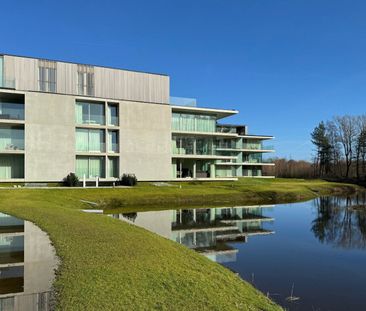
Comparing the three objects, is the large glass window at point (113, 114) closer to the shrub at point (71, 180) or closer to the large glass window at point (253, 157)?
the shrub at point (71, 180)

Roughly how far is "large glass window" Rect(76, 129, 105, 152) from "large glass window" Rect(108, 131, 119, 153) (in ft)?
2.75

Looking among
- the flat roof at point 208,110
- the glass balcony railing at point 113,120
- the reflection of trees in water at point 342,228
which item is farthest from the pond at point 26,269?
Answer: the flat roof at point 208,110

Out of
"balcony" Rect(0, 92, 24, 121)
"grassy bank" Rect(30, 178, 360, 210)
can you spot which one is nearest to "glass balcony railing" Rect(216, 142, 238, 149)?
"grassy bank" Rect(30, 178, 360, 210)

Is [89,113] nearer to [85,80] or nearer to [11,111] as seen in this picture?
[85,80]

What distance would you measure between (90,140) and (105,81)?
25.1 ft

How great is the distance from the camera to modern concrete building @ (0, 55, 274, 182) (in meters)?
41.4

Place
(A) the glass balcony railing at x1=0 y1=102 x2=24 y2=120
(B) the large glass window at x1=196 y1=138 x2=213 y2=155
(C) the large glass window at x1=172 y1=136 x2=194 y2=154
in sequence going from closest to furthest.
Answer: (A) the glass balcony railing at x1=0 y1=102 x2=24 y2=120
(C) the large glass window at x1=172 y1=136 x2=194 y2=154
(B) the large glass window at x1=196 y1=138 x2=213 y2=155

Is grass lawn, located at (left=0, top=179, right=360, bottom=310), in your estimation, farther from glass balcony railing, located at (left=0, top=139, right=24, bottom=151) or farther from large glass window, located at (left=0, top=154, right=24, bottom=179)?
large glass window, located at (left=0, top=154, right=24, bottom=179)

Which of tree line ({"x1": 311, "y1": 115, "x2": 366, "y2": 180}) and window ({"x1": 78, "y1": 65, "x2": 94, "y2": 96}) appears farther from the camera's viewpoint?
tree line ({"x1": 311, "y1": 115, "x2": 366, "y2": 180})

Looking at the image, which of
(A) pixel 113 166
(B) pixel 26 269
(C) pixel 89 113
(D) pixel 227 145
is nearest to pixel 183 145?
(A) pixel 113 166

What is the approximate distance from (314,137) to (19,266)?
117358mm

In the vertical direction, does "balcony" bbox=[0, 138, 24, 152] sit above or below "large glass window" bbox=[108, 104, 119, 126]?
below

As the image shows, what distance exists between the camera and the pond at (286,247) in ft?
36.3

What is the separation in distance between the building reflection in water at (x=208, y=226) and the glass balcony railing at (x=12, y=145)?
19277 mm
